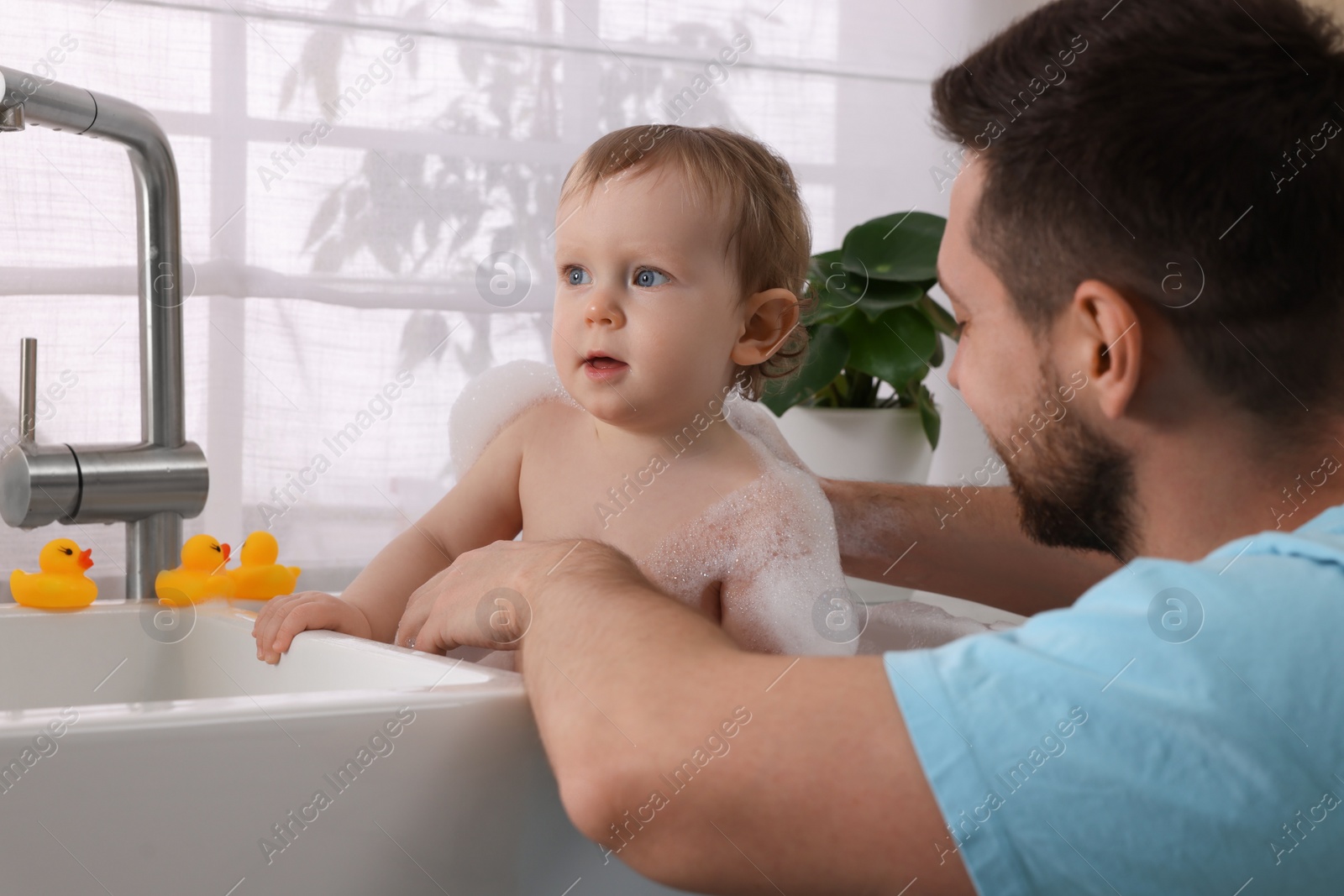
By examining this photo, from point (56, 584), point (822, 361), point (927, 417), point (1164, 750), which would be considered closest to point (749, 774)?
point (1164, 750)

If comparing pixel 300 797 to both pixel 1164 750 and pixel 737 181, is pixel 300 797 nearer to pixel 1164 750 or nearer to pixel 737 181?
pixel 1164 750

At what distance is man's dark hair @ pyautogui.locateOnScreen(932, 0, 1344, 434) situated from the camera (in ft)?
1.81

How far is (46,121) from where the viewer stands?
31.6 inches

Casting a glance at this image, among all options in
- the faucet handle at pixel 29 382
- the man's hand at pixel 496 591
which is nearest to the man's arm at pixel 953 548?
the man's hand at pixel 496 591

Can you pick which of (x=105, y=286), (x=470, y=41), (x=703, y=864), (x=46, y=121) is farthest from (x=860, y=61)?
(x=703, y=864)

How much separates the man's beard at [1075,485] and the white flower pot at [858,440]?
1.86 ft

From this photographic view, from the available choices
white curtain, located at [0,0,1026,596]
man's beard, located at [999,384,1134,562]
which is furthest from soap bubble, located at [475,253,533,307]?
man's beard, located at [999,384,1134,562]

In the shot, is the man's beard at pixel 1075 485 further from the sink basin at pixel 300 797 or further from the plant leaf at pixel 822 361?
the plant leaf at pixel 822 361

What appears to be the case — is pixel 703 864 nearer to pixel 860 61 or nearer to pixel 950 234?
pixel 950 234

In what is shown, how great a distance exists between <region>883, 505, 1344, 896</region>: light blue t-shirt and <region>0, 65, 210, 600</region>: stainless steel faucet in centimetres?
66

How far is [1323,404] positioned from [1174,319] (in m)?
0.09

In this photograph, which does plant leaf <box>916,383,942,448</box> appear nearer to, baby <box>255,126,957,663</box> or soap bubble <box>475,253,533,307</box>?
baby <box>255,126,957,663</box>

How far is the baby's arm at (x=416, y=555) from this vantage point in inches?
28.4

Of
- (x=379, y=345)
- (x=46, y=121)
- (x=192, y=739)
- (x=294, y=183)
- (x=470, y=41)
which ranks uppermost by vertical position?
(x=470, y=41)
